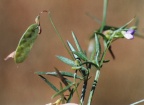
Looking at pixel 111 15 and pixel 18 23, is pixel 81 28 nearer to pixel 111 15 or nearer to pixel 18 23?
pixel 111 15

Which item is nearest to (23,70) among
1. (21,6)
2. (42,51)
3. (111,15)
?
(42,51)

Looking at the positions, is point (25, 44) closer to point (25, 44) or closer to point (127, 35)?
point (25, 44)

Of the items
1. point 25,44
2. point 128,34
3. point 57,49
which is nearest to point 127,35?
point 128,34

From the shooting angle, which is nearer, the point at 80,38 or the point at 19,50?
the point at 19,50

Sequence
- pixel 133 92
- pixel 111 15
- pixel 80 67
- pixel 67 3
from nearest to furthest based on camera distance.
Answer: pixel 80 67, pixel 133 92, pixel 111 15, pixel 67 3

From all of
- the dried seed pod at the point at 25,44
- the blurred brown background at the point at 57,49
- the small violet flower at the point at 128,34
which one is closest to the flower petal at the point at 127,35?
the small violet flower at the point at 128,34
